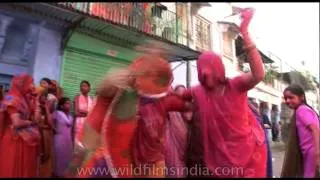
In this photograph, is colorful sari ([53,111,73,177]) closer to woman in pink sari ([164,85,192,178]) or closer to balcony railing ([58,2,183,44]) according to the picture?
woman in pink sari ([164,85,192,178])

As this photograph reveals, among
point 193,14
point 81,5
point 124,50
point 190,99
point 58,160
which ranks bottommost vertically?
point 58,160

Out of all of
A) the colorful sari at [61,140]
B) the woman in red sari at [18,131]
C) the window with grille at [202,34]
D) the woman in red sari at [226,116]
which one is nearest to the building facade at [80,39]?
the colorful sari at [61,140]

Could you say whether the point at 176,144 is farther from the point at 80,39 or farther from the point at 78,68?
the point at 80,39

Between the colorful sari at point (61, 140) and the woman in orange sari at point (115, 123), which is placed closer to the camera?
the woman in orange sari at point (115, 123)

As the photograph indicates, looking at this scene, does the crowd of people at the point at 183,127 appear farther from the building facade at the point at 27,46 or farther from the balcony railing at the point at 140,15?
the balcony railing at the point at 140,15

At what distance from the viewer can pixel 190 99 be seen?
3.09m

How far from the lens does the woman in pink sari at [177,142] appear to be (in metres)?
3.27

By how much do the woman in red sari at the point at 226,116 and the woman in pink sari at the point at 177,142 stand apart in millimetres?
257

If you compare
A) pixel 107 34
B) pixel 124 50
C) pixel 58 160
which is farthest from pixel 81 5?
pixel 58 160

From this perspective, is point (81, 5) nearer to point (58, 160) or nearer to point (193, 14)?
point (58, 160)

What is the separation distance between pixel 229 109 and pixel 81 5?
7092 mm

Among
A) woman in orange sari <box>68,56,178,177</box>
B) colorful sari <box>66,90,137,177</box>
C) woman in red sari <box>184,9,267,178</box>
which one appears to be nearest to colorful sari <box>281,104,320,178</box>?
woman in red sari <box>184,9,267,178</box>

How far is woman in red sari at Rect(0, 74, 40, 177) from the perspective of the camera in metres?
4.44

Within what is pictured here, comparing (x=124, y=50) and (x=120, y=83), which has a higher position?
(x=124, y=50)
